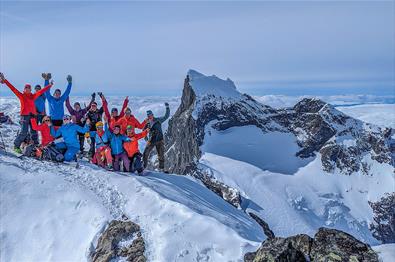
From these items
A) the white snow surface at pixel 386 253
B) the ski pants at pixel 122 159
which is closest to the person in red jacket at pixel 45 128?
the ski pants at pixel 122 159

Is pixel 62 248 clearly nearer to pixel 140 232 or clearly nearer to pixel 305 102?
pixel 140 232

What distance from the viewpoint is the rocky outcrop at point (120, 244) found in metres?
15.3

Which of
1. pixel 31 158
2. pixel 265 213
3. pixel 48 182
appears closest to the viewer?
pixel 48 182

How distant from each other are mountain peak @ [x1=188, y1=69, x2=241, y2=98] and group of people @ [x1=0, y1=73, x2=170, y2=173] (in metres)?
85.6

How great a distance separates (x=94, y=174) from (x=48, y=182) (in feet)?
7.03

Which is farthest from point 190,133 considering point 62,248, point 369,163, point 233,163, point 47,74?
point 62,248

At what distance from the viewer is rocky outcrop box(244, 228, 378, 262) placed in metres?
11.8

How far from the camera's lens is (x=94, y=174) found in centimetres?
2100

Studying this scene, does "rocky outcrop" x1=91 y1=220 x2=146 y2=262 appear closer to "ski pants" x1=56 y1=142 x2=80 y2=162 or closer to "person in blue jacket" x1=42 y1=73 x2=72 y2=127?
"ski pants" x1=56 y1=142 x2=80 y2=162

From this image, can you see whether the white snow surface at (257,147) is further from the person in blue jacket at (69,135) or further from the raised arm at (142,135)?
the person in blue jacket at (69,135)

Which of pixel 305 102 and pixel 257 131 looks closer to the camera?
pixel 257 131

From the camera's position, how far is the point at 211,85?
4486 inches

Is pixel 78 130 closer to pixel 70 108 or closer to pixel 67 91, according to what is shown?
pixel 70 108

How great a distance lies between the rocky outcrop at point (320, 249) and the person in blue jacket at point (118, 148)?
35.4 ft
